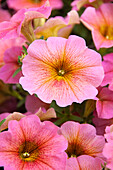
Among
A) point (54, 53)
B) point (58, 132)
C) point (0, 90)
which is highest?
point (54, 53)

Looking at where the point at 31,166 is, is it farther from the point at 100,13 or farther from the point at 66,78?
the point at 100,13

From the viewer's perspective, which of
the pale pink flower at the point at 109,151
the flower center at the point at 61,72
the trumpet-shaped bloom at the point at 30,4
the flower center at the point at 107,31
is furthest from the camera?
the trumpet-shaped bloom at the point at 30,4

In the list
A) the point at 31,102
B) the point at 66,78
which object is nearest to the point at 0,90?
the point at 31,102

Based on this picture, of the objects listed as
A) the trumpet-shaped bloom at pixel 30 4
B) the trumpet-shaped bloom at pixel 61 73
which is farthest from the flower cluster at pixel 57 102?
the trumpet-shaped bloom at pixel 30 4

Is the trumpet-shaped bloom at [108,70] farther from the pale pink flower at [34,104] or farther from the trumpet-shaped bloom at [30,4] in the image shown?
the trumpet-shaped bloom at [30,4]

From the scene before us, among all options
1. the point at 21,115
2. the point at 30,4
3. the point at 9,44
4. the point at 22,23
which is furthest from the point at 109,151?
the point at 30,4

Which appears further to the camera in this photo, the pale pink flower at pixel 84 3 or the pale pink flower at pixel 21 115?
the pale pink flower at pixel 84 3

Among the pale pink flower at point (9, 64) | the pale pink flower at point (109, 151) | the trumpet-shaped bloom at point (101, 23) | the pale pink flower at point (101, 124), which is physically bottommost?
the pale pink flower at point (101, 124)

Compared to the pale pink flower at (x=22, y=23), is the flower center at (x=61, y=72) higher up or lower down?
lower down
